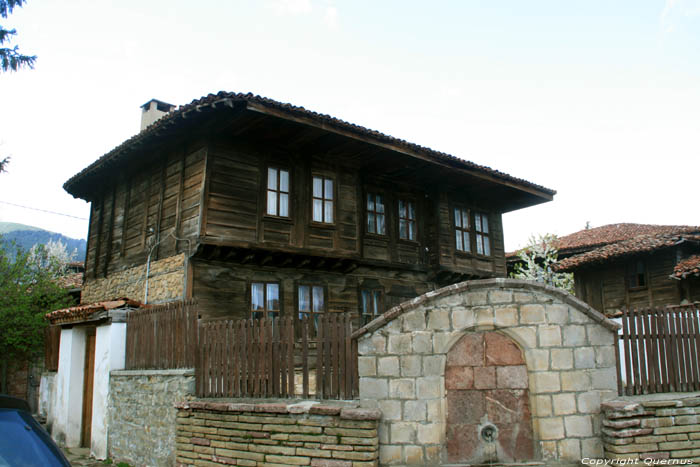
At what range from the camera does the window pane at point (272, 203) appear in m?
12.0

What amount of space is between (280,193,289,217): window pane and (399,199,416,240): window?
398 cm

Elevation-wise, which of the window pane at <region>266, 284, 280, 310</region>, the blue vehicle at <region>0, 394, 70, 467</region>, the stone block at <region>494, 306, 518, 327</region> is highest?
the window pane at <region>266, 284, 280, 310</region>

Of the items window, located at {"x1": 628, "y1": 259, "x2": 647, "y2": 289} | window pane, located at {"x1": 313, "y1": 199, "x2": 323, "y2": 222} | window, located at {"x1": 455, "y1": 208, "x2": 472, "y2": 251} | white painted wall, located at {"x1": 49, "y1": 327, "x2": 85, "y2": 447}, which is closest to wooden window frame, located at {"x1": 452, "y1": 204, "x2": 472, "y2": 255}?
window, located at {"x1": 455, "y1": 208, "x2": 472, "y2": 251}

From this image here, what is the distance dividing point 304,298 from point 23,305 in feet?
25.5

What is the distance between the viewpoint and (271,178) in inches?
480

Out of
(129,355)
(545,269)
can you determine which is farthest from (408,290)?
(545,269)

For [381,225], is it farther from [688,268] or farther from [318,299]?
[688,268]

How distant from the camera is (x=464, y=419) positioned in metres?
6.71

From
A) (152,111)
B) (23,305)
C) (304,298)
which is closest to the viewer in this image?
(304,298)

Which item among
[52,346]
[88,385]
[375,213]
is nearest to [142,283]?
[88,385]

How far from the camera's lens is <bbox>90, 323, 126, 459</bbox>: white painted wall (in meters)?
10.1

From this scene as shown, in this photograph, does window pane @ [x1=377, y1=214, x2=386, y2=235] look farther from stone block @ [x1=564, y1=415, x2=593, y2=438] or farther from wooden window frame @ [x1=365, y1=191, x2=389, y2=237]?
stone block @ [x1=564, y1=415, x2=593, y2=438]

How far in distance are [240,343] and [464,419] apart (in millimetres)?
3262

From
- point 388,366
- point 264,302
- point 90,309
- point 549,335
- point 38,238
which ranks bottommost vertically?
point 388,366
